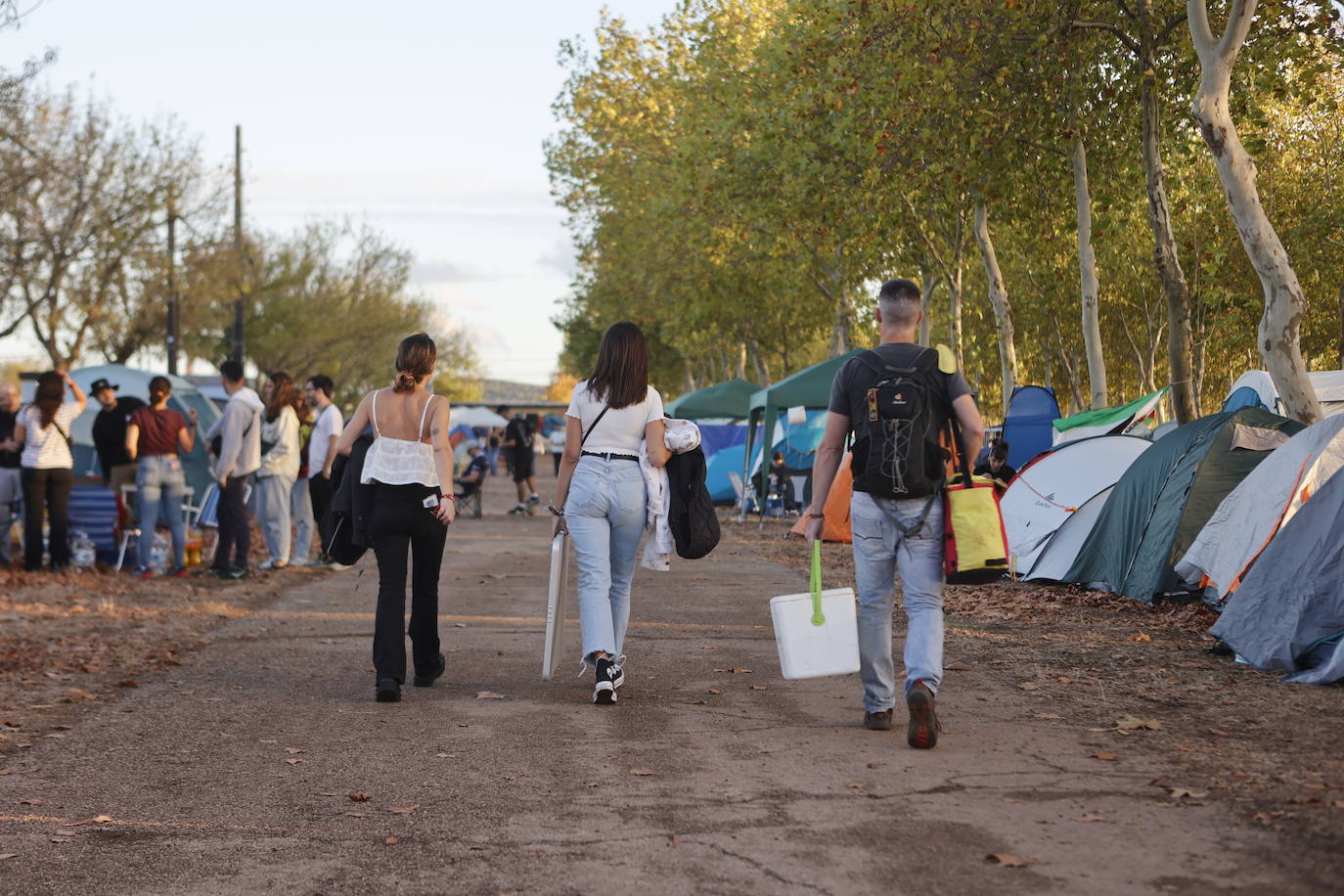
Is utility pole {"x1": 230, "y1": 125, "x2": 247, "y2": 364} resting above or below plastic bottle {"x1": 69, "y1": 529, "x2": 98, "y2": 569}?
above

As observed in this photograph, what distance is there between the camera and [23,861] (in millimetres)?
4793

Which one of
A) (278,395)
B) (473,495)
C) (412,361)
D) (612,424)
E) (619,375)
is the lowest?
(473,495)

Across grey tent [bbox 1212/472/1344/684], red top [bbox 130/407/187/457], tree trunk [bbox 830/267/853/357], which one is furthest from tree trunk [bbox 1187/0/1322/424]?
tree trunk [bbox 830/267/853/357]

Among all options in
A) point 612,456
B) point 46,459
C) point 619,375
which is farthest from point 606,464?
point 46,459

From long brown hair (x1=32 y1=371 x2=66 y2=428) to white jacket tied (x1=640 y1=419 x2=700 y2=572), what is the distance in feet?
28.3

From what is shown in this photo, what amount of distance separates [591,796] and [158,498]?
10134mm

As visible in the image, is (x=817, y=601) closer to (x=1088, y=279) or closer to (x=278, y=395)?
(x=278, y=395)

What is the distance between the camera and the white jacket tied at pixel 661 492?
7676 mm

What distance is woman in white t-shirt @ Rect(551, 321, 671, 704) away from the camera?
756 cm

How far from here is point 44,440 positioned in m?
14.4

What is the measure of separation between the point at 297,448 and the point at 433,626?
7.19 m

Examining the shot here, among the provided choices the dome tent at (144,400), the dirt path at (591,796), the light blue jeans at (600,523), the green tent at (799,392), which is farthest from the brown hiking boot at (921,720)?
the green tent at (799,392)

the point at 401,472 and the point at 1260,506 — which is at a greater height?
the point at 401,472

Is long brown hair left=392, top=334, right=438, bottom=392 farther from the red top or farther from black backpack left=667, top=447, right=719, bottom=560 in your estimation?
the red top
